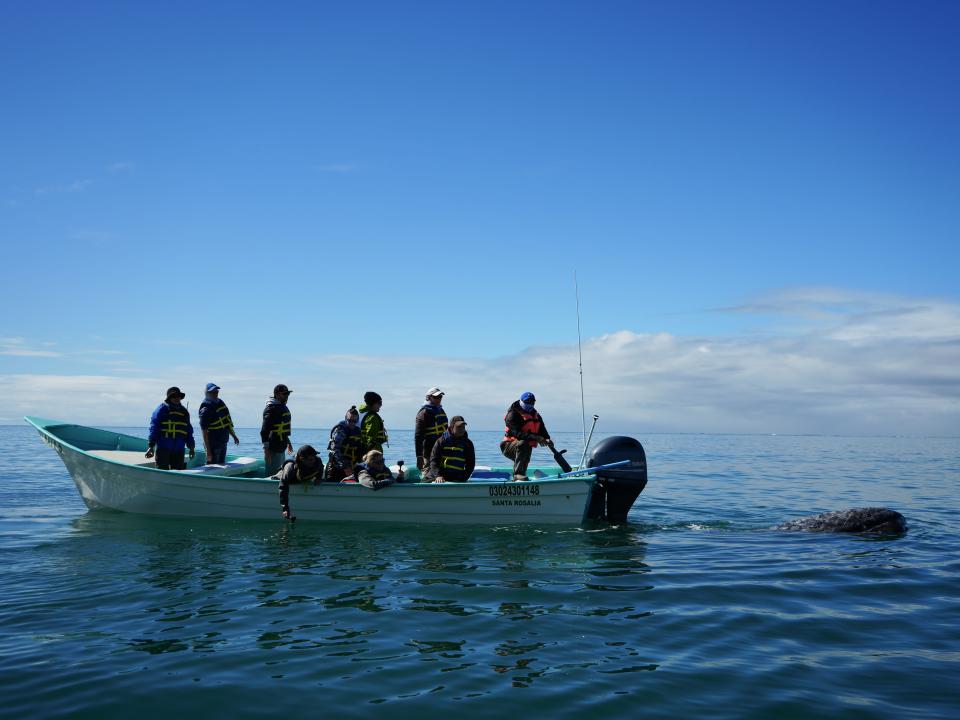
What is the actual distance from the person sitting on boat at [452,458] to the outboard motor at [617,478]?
2439mm

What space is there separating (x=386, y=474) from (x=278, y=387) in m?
2.88

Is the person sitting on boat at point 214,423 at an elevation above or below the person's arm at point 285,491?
above

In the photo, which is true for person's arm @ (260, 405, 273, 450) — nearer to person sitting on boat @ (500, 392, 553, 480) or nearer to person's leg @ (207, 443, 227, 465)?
person's leg @ (207, 443, 227, 465)

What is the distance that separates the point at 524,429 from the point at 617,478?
6.62 feet

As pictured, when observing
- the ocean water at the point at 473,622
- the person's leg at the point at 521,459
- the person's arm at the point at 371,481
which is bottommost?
the ocean water at the point at 473,622

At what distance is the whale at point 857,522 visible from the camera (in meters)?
13.9

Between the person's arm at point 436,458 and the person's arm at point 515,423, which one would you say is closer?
the person's arm at point 515,423

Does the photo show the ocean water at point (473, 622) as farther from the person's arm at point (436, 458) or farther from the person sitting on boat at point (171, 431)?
the person sitting on boat at point (171, 431)

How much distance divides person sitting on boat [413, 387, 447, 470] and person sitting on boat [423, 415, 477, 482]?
0.42m

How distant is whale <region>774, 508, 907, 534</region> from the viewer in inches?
545

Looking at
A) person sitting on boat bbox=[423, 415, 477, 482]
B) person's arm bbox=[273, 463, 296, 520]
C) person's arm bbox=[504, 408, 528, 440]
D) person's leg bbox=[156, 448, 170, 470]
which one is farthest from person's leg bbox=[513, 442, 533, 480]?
person's leg bbox=[156, 448, 170, 470]

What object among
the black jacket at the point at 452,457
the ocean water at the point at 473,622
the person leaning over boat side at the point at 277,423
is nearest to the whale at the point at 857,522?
the ocean water at the point at 473,622

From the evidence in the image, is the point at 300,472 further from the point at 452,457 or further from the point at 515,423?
the point at 515,423

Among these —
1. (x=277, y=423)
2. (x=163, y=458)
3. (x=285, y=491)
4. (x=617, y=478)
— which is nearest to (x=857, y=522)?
(x=617, y=478)
